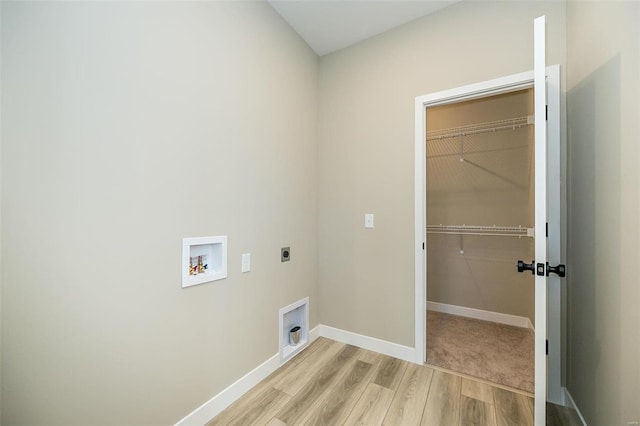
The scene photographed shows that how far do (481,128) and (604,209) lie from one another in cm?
205

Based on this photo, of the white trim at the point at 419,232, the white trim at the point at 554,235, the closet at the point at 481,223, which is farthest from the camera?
the closet at the point at 481,223

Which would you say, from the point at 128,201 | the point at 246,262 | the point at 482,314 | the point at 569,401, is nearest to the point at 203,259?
the point at 246,262

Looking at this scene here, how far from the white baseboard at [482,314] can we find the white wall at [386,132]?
1.39 metres

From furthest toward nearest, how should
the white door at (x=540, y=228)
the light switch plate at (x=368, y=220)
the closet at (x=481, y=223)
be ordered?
the closet at (x=481, y=223) < the light switch plate at (x=368, y=220) < the white door at (x=540, y=228)

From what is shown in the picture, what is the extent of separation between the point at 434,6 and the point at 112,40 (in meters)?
2.17

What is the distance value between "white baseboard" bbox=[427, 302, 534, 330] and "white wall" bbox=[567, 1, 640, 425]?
133 cm

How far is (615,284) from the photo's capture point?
3.55ft

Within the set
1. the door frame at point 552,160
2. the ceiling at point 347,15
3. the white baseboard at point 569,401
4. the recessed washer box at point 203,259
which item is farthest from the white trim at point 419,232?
the recessed washer box at point 203,259

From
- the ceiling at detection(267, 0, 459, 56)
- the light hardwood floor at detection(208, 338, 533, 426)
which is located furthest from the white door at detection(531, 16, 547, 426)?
the ceiling at detection(267, 0, 459, 56)

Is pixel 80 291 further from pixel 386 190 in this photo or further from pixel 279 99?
pixel 386 190

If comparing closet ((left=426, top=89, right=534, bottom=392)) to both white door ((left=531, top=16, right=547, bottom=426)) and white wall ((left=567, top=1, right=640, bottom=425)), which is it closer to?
white wall ((left=567, top=1, right=640, bottom=425))

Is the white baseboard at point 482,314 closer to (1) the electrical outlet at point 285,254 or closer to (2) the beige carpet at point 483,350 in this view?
(2) the beige carpet at point 483,350

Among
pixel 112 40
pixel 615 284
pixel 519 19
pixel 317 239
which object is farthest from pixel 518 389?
pixel 112 40

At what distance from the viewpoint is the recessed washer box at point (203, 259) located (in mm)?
1365
